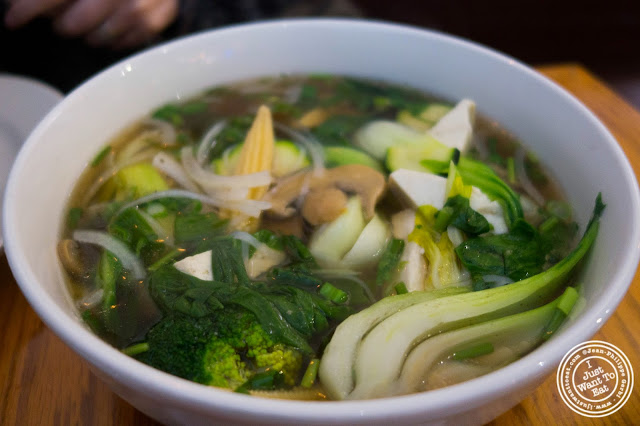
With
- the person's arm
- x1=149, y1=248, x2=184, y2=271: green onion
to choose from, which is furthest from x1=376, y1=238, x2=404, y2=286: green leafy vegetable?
the person's arm

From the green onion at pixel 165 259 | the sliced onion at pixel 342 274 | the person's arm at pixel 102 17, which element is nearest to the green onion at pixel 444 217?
the sliced onion at pixel 342 274

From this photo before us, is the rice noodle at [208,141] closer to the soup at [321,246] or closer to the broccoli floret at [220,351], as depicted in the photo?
the soup at [321,246]

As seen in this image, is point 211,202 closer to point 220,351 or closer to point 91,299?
point 91,299

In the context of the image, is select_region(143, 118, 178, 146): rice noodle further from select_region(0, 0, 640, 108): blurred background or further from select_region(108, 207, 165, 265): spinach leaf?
select_region(0, 0, 640, 108): blurred background

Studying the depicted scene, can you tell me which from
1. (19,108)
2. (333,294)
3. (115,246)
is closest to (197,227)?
(115,246)

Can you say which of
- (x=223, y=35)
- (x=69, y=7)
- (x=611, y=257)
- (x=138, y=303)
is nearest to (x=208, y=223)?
(x=138, y=303)
